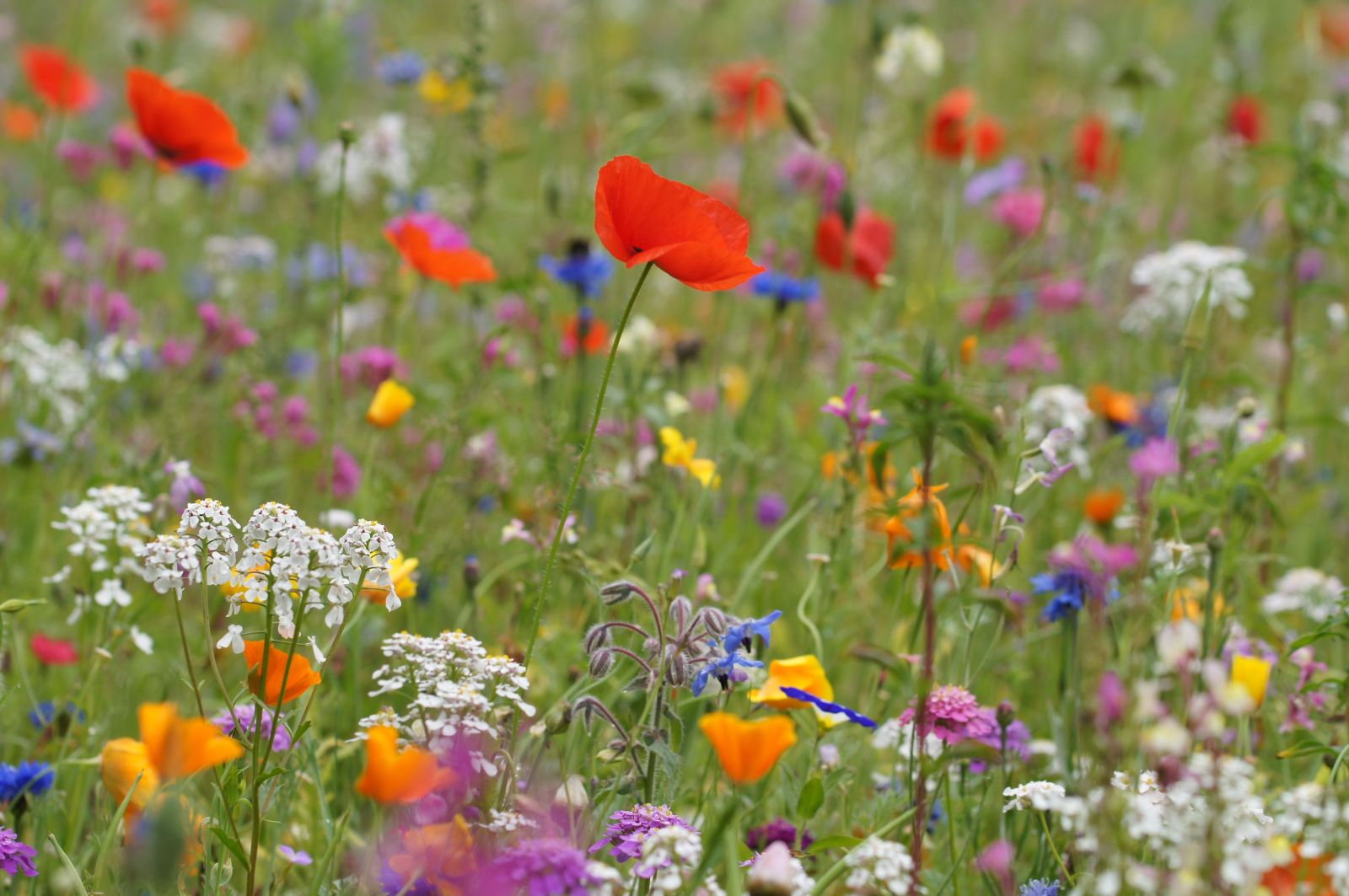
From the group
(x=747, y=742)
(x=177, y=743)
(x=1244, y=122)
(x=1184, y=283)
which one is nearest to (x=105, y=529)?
(x=177, y=743)

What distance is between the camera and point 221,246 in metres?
3.36

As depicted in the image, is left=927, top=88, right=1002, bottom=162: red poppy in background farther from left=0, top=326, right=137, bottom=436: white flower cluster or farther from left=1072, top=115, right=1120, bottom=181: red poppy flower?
left=0, top=326, right=137, bottom=436: white flower cluster

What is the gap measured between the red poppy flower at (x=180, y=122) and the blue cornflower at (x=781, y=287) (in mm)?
1126

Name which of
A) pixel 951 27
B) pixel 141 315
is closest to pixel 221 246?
pixel 141 315

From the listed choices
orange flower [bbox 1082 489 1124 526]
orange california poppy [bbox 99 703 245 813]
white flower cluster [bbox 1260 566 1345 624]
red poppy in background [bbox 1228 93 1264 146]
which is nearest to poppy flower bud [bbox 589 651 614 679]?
orange california poppy [bbox 99 703 245 813]

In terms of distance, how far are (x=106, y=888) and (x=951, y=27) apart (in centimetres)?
551

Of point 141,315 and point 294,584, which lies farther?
point 141,315

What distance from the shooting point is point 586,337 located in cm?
274

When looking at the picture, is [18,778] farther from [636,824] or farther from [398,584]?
[636,824]

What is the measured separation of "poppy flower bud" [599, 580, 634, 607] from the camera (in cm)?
151

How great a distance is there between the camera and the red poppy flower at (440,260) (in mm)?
2314

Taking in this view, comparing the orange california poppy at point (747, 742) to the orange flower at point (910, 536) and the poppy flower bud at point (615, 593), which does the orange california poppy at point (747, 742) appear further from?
the orange flower at point (910, 536)

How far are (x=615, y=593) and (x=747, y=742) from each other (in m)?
0.38

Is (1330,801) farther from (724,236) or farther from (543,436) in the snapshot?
(543,436)
